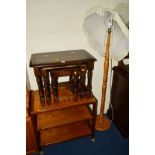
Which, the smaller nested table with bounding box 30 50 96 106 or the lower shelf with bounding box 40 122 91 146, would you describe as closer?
the smaller nested table with bounding box 30 50 96 106

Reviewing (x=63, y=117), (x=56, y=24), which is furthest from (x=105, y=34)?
(x=63, y=117)

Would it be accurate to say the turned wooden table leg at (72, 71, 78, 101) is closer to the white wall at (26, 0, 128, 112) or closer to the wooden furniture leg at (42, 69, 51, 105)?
the wooden furniture leg at (42, 69, 51, 105)

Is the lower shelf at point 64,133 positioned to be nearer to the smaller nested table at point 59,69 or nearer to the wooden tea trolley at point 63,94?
the wooden tea trolley at point 63,94

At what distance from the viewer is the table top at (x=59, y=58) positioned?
133 cm

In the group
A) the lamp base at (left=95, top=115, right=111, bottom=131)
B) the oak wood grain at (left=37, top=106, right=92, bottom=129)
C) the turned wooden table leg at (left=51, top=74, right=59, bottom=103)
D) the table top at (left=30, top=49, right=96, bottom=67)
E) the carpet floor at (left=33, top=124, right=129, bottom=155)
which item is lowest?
the carpet floor at (left=33, top=124, right=129, bottom=155)

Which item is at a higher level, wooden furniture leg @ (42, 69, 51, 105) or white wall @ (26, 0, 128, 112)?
white wall @ (26, 0, 128, 112)

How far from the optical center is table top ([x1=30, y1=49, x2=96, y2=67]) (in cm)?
133

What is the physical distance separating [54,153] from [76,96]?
0.65m

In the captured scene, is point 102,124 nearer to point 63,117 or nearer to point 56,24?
point 63,117

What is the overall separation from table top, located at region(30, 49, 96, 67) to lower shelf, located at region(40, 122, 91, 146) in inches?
31.3

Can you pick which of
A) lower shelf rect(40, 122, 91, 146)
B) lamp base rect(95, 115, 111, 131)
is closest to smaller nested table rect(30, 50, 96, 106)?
lower shelf rect(40, 122, 91, 146)

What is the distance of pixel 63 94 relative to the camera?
1.58 meters
